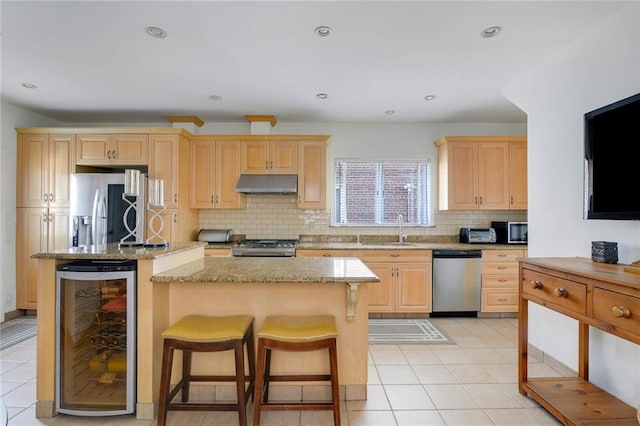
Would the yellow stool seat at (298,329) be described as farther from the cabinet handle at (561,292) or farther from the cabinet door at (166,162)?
the cabinet door at (166,162)

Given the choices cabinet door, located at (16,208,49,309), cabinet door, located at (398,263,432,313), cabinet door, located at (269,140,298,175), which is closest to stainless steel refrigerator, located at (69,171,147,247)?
cabinet door, located at (16,208,49,309)

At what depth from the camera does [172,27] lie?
2299 mm

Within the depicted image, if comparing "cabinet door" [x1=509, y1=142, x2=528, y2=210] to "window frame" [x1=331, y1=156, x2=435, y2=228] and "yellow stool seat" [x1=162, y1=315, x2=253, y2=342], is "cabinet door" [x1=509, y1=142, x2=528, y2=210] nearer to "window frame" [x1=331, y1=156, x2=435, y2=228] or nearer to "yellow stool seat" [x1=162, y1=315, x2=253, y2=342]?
"window frame" [x1=331, y1=156, x2=435, y2=228]

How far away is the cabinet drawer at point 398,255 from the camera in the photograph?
4.00m

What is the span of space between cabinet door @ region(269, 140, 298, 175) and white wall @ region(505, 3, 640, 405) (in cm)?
256

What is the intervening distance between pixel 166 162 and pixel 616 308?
14.1 feet

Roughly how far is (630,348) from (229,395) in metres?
2.56

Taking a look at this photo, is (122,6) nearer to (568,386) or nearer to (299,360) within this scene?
(299,360)

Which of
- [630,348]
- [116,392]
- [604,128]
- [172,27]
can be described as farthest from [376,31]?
[116,392]

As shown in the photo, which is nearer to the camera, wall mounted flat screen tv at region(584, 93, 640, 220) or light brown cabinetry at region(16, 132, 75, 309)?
wall mounted flat screen tv at region(584, 93, 640, 220)

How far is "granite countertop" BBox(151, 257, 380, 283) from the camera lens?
1953mm

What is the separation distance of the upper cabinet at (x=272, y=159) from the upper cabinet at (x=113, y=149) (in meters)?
1.21

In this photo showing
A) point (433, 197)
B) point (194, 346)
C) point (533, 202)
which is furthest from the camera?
point (433, 197)

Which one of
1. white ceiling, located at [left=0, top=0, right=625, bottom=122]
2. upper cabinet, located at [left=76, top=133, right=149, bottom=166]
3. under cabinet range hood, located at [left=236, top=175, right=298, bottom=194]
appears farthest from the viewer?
under cabinet range hood, located at [left=236, top=175, right=298, bottom=194]
